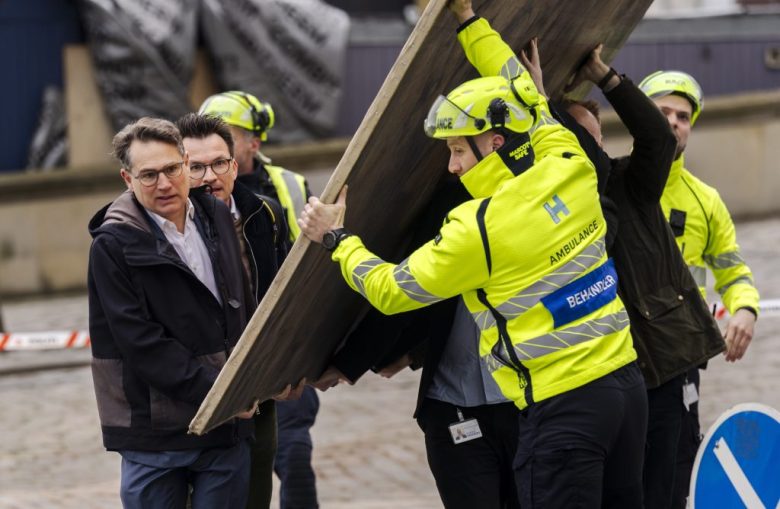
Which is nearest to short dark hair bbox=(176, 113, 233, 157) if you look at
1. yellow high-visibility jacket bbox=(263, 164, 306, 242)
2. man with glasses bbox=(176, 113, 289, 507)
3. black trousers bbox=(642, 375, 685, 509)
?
man with glasses bbox=(176, 113, 289, 507)

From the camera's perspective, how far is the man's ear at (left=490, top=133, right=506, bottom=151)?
4305 millimetres

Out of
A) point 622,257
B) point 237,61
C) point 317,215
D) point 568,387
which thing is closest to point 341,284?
point 317,215

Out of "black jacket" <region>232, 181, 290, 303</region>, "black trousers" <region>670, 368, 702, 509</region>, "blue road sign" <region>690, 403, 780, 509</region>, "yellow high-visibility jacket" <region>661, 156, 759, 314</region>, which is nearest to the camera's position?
"blue road sign" <region>690, 403, 780, 509</region>

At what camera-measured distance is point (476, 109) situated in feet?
13.9

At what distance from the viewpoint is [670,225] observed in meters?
5.97

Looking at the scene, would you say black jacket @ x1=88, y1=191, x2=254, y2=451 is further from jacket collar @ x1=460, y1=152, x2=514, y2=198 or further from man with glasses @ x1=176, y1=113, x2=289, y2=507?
jacket collar @ x1=460, y1=152, x2=514, y2=198

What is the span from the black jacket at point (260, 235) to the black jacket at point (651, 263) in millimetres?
1224

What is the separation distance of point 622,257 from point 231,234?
1.37m

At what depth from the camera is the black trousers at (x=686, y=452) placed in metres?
5.89

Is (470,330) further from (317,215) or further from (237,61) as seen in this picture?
(237,61)

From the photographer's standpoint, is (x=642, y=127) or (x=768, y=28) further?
(x=768, y=28)

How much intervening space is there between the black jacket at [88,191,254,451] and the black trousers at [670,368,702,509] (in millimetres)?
1984

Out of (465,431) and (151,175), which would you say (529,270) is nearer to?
(465,431)

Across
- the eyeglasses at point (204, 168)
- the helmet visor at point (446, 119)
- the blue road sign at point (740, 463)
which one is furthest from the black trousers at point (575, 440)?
the eyeglasses at point (204, 168)
